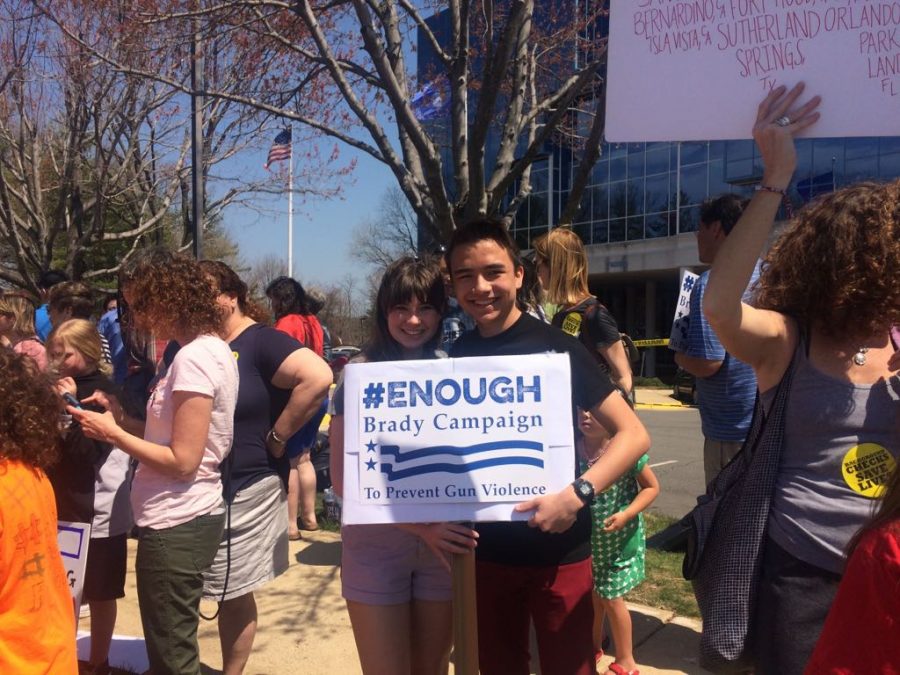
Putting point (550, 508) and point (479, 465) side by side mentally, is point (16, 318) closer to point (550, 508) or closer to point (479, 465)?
point (479, 465)

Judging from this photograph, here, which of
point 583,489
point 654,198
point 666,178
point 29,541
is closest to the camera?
point 29,541

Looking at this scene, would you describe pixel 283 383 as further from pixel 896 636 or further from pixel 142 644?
pixel 896 636

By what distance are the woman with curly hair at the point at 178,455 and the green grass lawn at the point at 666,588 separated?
2.63 m

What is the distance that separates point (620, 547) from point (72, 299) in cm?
379

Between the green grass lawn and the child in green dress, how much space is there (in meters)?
0.88

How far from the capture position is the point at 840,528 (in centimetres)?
171

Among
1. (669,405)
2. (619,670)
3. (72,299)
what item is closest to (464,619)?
(619,670)

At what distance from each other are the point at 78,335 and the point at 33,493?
1.44 m

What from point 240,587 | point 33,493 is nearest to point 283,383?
point 240,587

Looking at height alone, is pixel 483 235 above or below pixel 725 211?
below

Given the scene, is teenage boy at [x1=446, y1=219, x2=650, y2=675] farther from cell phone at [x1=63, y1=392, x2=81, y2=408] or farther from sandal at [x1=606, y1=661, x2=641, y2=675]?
cell phone at [x1=63, y1=392, x2=81, y2=408]

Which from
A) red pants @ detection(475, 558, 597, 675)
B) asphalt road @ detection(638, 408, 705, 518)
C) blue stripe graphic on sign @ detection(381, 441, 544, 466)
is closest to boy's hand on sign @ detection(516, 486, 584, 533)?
blue stripe graphic on sign @ detection(381, 441, 544, 466)

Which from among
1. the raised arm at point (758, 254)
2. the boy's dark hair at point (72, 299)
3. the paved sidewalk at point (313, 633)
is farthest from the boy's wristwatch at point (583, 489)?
the boy's dark hair at point (72, 299)

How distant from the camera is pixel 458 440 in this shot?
1.93m
